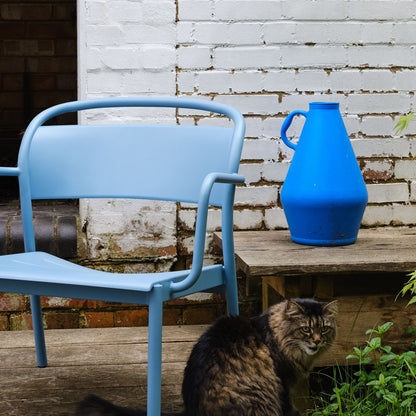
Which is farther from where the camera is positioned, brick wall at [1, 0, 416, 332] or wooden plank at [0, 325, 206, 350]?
brick wall at [1, 0, 416, 332]

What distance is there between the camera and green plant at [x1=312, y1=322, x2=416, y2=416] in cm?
170

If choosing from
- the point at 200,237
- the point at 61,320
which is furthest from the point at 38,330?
the point at 200,237

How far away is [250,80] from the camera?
8.11 feet

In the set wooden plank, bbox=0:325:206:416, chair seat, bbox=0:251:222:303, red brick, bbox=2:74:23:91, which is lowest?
wooden plank, bbox=0:325:206:416

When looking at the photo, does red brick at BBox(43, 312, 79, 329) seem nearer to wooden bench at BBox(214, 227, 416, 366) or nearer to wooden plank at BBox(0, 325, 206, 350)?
wooden plank at BBox(0, 325, 206, 350)

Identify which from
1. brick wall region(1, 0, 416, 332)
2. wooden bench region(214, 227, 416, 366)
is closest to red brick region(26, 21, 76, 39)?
brick wall region(1, 0, 416, 332)

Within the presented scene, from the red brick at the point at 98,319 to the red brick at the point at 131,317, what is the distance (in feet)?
A: 0.10

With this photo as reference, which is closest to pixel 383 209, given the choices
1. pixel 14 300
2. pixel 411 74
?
pixel 411 74

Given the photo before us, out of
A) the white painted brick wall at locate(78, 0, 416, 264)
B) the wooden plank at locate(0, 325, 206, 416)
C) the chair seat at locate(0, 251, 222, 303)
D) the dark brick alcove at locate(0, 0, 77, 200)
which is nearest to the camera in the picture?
the chair seat at locate(0, 251, 222, 303)

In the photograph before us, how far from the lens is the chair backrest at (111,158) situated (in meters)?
1.85

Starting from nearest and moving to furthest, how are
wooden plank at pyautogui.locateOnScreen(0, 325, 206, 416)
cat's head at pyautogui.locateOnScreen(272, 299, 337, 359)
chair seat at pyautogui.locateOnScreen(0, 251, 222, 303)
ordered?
chair seat at pyautogui.locateOnScreen(0, 251, 222, 303) < cat's head at pyautogui.locateOnScreen(272, 299, 337, 359) < wooden plank at pyautogui.locateOnScreen(0, 325, 206, 416)

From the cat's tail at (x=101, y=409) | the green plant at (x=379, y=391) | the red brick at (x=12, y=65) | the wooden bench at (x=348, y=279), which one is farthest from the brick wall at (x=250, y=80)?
the red brick at (x=12, y=65)

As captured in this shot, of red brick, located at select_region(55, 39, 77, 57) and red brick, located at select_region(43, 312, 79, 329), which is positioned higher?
red brick, located at select_region(55, 39, 77, 57)

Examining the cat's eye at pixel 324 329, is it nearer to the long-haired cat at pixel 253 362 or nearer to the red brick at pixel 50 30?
the long-haired cat at pixel 253 362
